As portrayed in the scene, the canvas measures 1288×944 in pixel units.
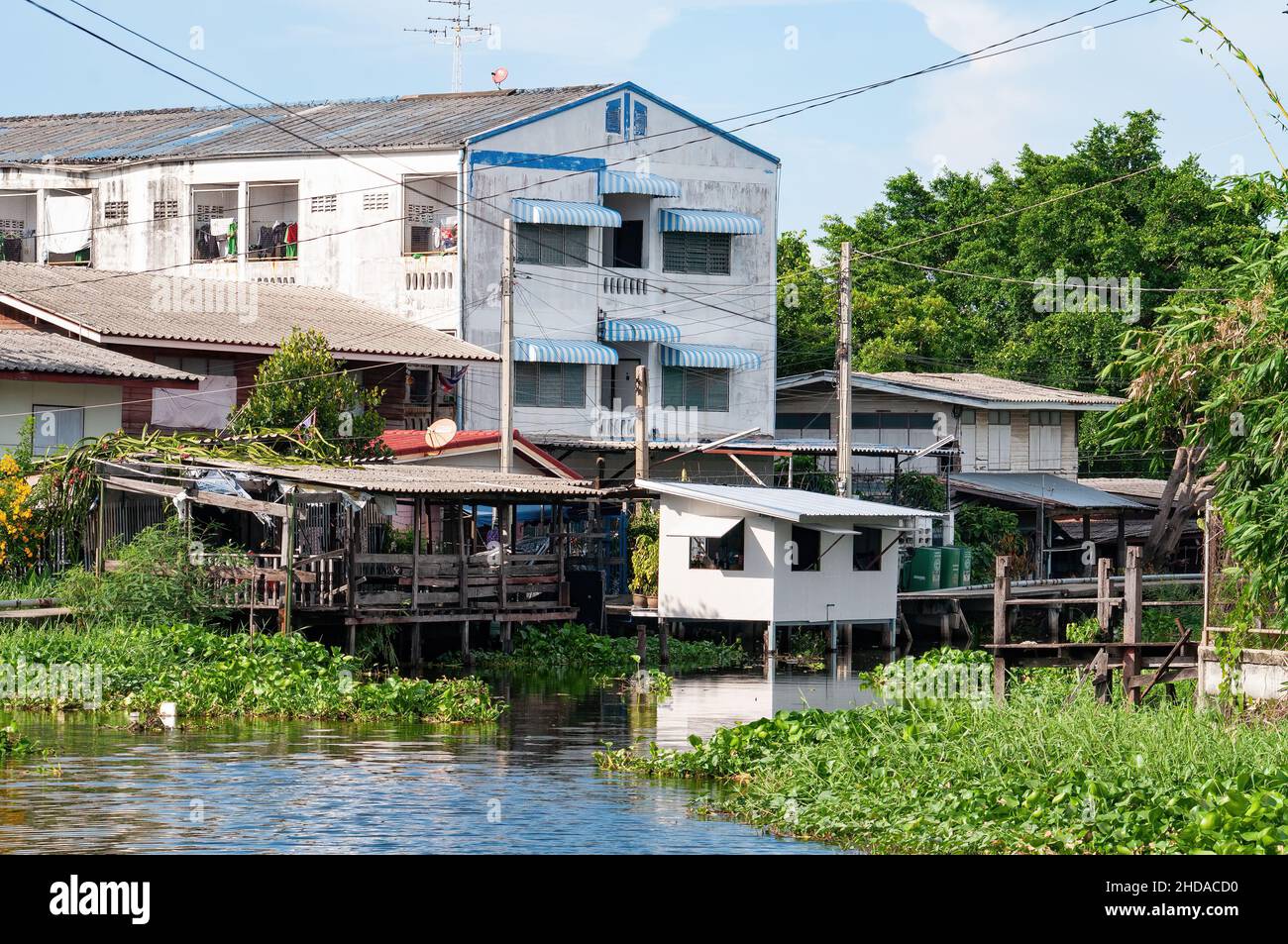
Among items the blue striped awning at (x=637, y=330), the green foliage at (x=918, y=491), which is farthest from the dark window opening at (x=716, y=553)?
the green foliage at (x=918, y=491)

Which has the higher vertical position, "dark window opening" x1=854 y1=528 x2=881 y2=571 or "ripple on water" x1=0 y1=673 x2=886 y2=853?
"dark window opening" x1=854 y1=528 x2=881 y2=571

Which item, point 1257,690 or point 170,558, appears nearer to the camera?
point 1257,690

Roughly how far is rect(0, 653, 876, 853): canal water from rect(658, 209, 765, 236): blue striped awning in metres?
22.6

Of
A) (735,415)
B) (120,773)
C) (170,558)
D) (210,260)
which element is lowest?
(120,773)

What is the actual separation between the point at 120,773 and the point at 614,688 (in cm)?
1228

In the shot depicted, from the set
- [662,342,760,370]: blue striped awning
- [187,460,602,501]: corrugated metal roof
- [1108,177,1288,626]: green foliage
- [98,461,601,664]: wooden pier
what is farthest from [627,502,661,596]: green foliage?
[1108,177,1288,626]: green foliage

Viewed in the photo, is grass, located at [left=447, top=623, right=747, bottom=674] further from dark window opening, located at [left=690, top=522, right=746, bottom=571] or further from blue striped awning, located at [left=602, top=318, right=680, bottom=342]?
blue striped awning, located at [left=602, top=318, right=680, bottom=342]

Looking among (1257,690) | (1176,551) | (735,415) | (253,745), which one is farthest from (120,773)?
(1176,551)

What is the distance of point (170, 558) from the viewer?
28531 millimetres

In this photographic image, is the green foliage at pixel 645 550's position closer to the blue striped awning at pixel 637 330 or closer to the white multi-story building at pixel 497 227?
the white multi-story building at pixel 497 227

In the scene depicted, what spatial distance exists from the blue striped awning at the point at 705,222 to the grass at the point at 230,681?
74.2ft

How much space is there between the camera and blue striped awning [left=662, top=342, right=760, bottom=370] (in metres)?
47.4
